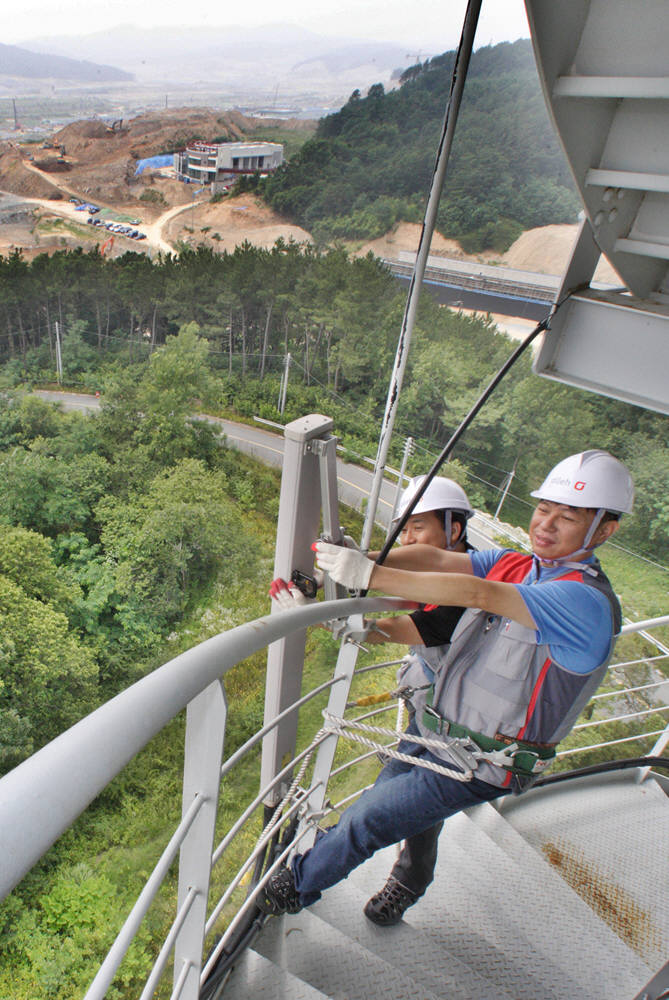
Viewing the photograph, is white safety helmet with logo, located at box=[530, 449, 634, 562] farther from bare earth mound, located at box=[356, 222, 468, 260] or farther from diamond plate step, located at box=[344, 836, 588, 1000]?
bare earth mound, located at box=[356, 222, 468, 260]

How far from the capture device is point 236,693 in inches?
398

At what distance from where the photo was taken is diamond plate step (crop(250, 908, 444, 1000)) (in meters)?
0.83

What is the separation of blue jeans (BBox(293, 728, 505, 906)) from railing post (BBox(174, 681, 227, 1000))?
0.39 metres

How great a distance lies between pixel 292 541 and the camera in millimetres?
910

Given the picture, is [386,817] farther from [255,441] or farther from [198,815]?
[255,441]

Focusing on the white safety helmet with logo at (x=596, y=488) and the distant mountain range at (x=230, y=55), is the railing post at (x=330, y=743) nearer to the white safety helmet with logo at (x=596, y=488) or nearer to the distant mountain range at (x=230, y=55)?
the white safety helmet with logo at (x=596, y=488)

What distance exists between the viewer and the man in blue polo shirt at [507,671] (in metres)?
0.74

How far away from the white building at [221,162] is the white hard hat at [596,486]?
1911cm

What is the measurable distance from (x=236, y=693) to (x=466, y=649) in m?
9.92

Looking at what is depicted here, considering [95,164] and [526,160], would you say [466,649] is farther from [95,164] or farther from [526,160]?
[95,164]

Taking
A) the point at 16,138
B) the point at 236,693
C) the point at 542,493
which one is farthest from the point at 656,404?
the point at 16,138

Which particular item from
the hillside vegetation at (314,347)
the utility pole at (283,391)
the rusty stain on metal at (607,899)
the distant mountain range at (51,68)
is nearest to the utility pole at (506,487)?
the hillside vegetation at (314,347)

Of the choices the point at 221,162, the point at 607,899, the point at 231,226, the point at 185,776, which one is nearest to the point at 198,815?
the point at 185,776

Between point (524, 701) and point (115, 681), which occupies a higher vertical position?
point (524, 701)
